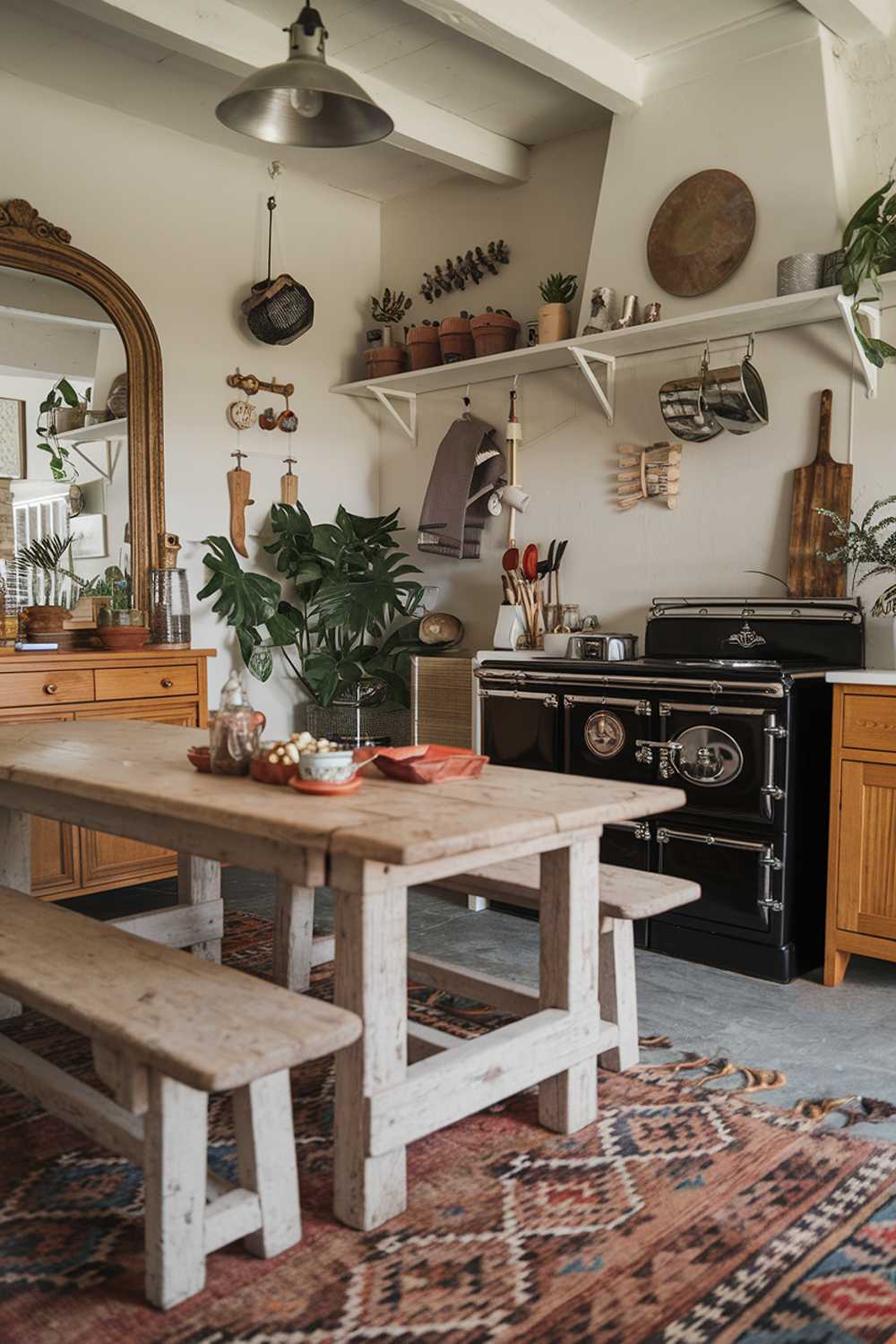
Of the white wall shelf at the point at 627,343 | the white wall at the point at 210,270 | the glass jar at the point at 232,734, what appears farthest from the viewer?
the white wall at the point at 210,270

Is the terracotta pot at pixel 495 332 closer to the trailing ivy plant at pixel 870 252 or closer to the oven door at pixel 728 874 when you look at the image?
the trailing ivy plant at pixel 870 252

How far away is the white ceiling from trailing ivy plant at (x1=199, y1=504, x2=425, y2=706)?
1.70 meters

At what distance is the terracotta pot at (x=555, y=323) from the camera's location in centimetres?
458

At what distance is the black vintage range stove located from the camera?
340 centimetres

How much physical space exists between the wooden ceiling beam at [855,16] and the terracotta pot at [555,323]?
134 cm

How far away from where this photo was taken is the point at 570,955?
7.43 ft

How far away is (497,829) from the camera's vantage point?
6.06ft

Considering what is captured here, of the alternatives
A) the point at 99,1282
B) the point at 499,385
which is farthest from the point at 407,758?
the point at 499,385

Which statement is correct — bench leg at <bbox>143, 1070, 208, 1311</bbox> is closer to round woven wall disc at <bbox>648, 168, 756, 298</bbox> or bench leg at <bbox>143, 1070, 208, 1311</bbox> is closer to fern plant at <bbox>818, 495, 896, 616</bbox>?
fern plant at <bbox>818, 495, 896, 616</bbox>

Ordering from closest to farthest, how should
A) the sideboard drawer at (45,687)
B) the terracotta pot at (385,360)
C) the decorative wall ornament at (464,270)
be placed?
the sideboard drawer at (45,687) < the decorative wall ornament at (464,270) < the terracotta pot at (385,360)

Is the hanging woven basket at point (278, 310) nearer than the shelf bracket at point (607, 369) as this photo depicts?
No

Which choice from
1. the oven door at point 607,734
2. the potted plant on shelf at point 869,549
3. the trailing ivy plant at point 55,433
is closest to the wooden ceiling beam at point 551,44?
the potted plant on shelf at point 869,549

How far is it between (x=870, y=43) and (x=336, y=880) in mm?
A: 3616

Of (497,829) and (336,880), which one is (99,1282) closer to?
(336,880)
